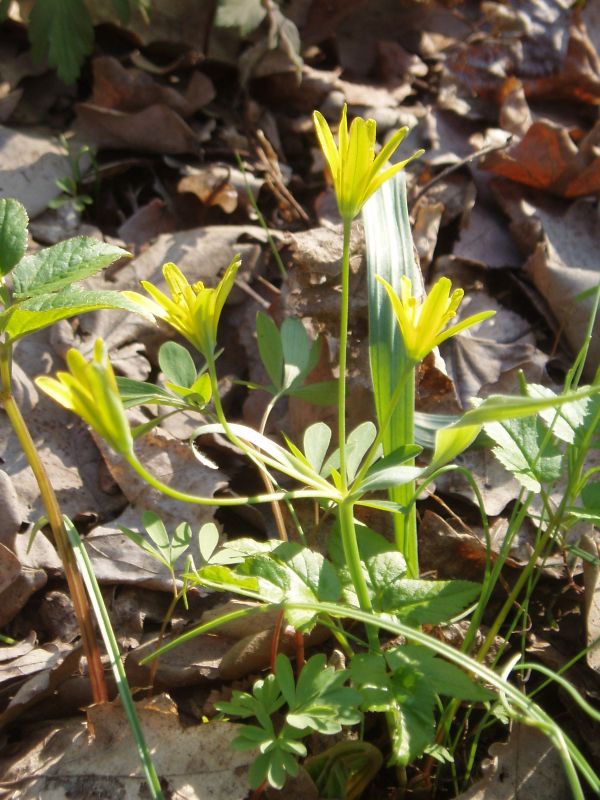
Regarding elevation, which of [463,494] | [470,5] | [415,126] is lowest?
[463,494]

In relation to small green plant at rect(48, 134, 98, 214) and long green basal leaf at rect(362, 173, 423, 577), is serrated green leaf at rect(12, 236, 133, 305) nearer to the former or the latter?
long green basal leaf at rect(362, 173, 423, 577)

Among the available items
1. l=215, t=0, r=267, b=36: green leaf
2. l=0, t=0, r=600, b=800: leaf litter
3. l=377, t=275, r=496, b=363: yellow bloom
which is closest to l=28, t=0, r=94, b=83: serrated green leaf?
l=0, t=0, r=600, b=800: leaf litter

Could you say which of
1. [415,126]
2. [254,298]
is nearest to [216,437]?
[254,298]

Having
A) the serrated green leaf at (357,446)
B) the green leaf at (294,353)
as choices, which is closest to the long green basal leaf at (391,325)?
the serrated green leaf at (357,446)

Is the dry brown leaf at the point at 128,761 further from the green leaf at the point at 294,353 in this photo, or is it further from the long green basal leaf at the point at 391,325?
the green leaf at the point at 294,353

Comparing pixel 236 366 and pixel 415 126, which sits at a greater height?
pixel 415 126

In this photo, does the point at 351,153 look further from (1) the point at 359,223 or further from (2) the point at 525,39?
(2) the point at 525,39

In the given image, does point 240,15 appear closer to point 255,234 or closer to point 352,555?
point 255,234

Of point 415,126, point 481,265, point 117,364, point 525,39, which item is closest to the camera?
point 117,364
